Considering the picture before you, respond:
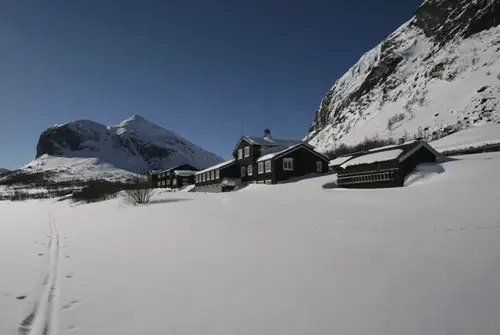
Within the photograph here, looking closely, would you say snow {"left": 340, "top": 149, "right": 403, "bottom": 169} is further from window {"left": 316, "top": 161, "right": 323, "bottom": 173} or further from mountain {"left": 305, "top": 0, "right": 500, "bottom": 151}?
mountain {"left": 305, "top": 0, "right": 500, "bottom": 151}

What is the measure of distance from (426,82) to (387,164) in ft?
287

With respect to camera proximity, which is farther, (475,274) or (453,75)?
(453,75)

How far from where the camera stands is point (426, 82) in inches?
3873

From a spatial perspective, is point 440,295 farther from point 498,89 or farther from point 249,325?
point 498,89

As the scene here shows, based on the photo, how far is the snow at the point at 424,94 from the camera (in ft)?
228

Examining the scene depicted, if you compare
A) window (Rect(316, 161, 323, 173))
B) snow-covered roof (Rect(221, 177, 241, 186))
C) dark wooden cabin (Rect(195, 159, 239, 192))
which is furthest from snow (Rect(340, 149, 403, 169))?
dark wooden cabin (Rect(195, 159, 239, 192))

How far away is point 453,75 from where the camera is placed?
8925 centimetres

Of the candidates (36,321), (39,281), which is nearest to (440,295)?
(36,321)

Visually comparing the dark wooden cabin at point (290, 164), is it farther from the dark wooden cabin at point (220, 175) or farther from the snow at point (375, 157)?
the snow at point (375, 157)

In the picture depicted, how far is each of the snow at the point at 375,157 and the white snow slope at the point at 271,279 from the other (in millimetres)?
13127

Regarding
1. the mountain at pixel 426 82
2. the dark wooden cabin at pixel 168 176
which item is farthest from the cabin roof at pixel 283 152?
the dark wooden cabin at pixel 168 176

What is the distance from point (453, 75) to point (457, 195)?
293ft

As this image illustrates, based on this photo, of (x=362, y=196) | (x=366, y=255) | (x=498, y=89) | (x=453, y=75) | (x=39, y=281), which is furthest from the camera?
(x=453, y=75)

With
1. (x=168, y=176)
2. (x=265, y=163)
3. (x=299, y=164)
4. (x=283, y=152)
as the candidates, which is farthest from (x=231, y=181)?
(x=168, y=176)
